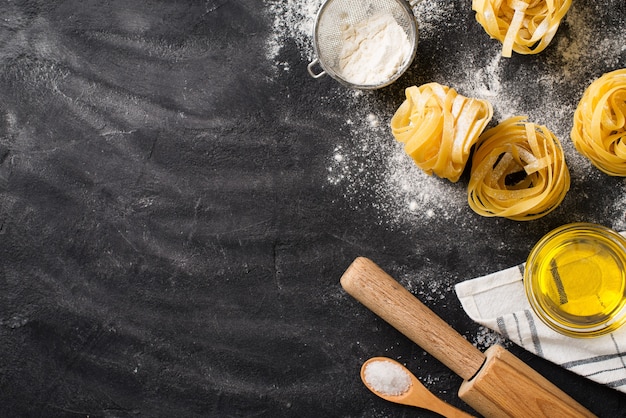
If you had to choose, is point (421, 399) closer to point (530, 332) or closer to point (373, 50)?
point (530, 332)

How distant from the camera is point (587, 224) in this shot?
4.90 feet

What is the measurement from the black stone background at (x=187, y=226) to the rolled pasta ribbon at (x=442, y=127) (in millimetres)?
139

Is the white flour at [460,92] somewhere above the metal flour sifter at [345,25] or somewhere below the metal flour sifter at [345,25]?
below

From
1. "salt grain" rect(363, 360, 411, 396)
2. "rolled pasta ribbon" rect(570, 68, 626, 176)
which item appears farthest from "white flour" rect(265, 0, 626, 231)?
"salt grain" rect(363, 360, 411, 396)

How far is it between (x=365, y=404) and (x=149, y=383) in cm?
52

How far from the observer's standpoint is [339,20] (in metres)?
1.59

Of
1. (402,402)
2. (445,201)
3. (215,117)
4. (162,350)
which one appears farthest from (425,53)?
(162,350)

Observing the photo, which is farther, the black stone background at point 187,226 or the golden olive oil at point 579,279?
the black stone background at point 187,226

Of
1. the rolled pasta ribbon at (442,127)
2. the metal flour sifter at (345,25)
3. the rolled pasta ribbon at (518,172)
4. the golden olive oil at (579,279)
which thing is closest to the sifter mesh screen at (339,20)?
the metal flour sifter at (345,25)

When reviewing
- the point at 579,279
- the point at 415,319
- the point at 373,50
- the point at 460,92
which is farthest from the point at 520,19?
the point at 415,319

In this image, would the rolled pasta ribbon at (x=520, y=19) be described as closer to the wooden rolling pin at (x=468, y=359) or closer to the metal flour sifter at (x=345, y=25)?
the metal flour sifter at (x=345, y=25)

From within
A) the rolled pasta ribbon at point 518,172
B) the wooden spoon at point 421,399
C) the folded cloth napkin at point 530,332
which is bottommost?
the wooden spoon at point 421,399

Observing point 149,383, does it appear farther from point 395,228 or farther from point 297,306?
A: point 395,228

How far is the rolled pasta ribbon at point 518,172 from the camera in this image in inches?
57.1
